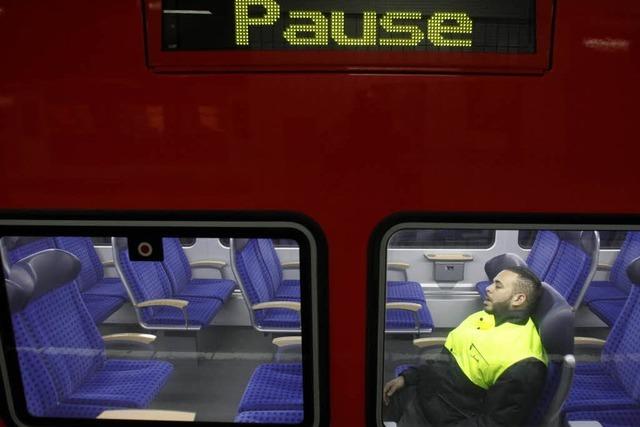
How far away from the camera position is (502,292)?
213 cm

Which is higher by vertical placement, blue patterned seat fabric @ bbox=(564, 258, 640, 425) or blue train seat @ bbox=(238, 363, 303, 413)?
blue train seat @ bbox=(238, 363, 303, 413)

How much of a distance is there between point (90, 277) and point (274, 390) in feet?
10.7

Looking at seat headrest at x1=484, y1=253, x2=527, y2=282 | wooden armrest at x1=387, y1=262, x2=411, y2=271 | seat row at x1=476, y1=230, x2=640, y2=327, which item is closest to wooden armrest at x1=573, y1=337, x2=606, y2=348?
seat headrest at x1=484, y1=253, x2=527, y2=282

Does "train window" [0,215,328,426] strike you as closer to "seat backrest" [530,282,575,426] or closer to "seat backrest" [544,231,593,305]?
"seat backrest" [530,282,575,426]

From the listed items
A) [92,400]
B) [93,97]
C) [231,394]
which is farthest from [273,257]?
[93,97]

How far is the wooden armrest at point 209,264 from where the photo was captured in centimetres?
456

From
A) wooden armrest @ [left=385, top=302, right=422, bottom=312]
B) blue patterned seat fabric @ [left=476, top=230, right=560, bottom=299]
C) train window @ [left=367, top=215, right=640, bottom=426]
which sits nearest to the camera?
train window @ [left=367, top=215, right=640, bottom=426]

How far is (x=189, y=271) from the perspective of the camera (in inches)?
192

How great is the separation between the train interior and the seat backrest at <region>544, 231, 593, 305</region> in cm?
1

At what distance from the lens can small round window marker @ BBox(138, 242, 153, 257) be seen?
59.1 inches

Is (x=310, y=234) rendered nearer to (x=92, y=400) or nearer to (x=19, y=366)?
(x=19, y=366)

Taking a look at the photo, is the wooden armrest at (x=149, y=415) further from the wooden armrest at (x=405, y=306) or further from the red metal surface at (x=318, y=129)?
the wooden armrest at (x=405, y=306)

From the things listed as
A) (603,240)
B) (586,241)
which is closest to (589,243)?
(586,241)

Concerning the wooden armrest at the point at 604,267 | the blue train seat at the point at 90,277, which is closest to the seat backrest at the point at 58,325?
the blue train seat at the point at 90,277
